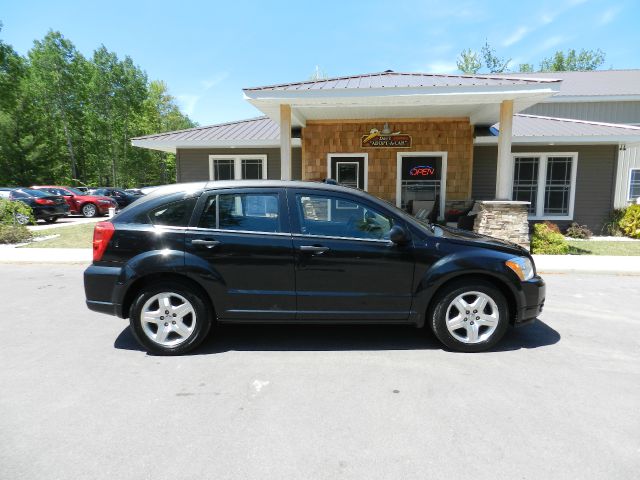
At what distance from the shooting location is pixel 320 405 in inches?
120

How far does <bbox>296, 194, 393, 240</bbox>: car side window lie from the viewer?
4078 mm

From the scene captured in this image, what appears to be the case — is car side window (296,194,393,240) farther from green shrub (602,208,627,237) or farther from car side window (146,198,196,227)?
green shrub (602,208,627,237)

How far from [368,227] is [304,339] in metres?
1.41

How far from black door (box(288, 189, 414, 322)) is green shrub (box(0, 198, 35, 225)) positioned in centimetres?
1201

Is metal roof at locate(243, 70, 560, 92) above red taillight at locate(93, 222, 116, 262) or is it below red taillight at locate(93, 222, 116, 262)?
above

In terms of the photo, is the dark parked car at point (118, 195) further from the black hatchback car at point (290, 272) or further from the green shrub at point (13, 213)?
the black hatchback car at point (290, 272)

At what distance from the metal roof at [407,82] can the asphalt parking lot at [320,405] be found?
5.54 metres

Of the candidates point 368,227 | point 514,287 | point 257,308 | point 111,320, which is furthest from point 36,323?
point 514,287

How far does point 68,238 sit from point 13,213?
2.06m

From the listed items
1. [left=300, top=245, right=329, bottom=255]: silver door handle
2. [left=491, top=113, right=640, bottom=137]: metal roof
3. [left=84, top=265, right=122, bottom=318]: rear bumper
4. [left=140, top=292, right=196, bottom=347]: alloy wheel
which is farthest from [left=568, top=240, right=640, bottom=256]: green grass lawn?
[left=84, top=265, right=122, bottom=318]: rear bumper

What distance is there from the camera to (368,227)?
4.11 m

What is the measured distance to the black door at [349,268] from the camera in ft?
13.1

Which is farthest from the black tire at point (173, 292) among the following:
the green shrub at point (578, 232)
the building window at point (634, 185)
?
the building window at point (634, 185)

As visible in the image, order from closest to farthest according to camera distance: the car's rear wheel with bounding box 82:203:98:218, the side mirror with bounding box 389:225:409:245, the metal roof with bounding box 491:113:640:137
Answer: the side mirror with bounding box 389:225:409:245
the metal roof with bounding box 491:113:640:137
the car's rear wheel with bounding box 82:203:98:218
